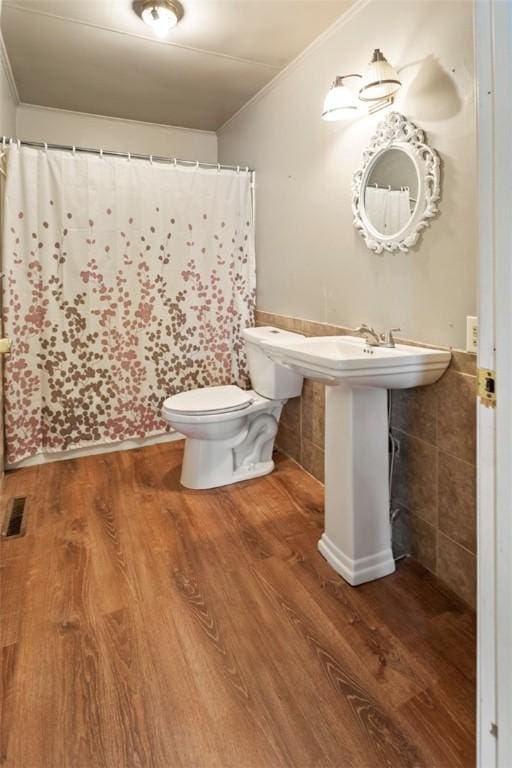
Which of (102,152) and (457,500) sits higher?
(102,152)

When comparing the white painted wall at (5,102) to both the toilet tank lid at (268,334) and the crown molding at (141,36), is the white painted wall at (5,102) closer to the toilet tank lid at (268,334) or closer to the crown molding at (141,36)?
the crown molding at (141,36)

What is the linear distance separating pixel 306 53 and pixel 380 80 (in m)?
0.91

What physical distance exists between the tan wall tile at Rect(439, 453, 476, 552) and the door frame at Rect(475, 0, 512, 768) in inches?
32.0

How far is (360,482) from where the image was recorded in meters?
1.66

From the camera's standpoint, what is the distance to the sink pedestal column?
1646 mm

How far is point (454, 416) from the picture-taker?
1.57 metres

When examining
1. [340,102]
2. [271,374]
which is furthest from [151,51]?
[271,374]

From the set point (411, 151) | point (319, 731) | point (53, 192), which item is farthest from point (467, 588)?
point (53, 192)

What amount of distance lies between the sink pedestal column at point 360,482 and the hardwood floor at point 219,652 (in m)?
0.09

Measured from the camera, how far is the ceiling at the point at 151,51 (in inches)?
77.4

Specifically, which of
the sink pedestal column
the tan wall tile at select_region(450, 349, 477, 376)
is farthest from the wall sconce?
the sink pedestal column

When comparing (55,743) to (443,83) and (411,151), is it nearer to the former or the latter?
(411,151)

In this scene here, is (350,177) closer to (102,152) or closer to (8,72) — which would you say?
(102,152)

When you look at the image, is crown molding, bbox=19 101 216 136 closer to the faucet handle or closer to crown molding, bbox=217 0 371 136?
crown molding, bbox=217 0 371 136
